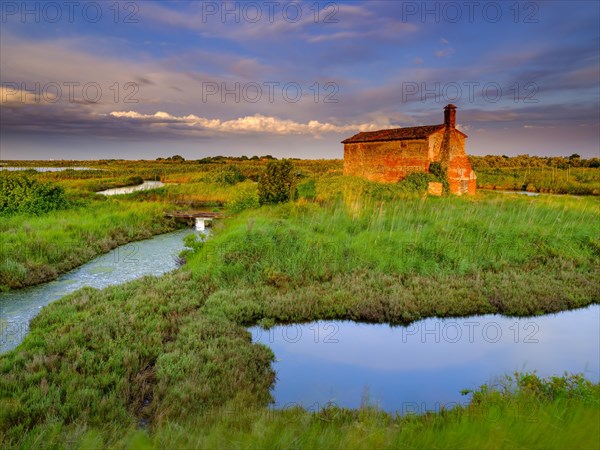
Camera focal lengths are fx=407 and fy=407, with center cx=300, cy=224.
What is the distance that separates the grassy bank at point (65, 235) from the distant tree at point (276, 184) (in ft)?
17.3

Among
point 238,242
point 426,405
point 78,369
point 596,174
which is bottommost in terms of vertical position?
point 426,405

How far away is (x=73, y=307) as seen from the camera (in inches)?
343

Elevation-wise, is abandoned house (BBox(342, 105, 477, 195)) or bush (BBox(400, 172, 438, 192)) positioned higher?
abandoned house (BBox(342, 105, 477, 195))

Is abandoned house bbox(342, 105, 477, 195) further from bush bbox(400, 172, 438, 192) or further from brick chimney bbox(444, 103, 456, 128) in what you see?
bush bbox(400, 172, 438, 192)

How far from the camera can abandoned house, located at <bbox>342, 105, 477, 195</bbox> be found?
31781mm

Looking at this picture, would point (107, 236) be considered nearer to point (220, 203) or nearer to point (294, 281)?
point (294, 281)

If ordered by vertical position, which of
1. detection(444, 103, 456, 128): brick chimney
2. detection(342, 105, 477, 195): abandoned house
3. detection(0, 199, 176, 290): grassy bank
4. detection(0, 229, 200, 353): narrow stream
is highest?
detection(444, 103, 456, 128): brick chimney

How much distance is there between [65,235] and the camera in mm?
14914

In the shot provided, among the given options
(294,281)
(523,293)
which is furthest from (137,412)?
(523,293)

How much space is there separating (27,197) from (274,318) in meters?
16.0

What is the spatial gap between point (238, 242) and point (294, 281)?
8.51ft

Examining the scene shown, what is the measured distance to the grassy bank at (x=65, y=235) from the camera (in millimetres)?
11641

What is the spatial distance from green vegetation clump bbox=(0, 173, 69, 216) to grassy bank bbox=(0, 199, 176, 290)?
0.79 metres

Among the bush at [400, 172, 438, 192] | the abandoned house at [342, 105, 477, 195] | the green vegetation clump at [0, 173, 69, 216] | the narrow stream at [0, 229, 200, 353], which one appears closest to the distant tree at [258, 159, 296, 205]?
the narrow stream at [0, 229, 200, 353]
